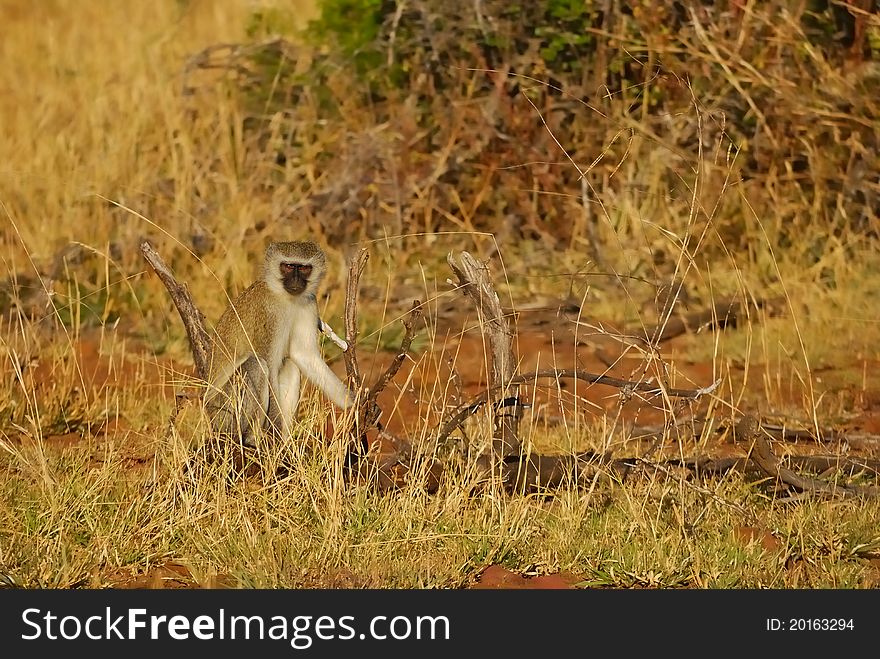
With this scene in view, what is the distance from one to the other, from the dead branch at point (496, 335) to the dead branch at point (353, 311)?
32 cm

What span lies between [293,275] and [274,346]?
0.31m

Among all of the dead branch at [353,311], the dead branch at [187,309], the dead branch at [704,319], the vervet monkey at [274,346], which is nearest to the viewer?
the dead branch at [353,311]

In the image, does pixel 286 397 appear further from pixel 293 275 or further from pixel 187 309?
pixel 187 309

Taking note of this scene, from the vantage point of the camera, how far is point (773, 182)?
905cm

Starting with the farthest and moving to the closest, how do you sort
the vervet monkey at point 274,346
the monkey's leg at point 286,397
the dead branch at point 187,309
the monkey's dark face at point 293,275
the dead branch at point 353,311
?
the monkey's dark face at point 293,275 → the monkey's leg at point 286,397 → the vervet monkey at point 274,346 → the dead branch at point 187,309 → the dead branch at point 353,311

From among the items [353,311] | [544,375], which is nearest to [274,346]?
[353,311]

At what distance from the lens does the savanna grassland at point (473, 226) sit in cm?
530

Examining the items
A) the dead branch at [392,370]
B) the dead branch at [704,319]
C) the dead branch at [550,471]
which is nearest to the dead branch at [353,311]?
the dead branch at [392,370]

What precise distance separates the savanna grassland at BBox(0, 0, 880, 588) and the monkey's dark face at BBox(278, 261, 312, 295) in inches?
19.0

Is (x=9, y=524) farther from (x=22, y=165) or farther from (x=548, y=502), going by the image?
(x=22, y=165)

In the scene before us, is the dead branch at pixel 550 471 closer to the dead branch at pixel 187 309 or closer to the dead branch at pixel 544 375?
the dead branch at pixel 544 375

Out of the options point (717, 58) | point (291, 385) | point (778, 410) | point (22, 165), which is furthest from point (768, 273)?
point (22, 165)

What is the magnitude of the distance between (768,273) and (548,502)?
3.83 meters

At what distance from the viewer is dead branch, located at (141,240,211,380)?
5223mm
